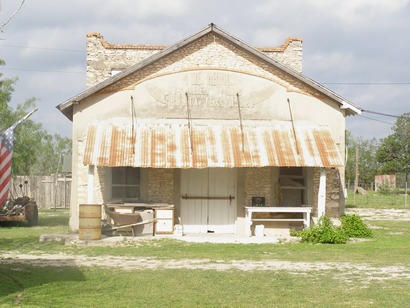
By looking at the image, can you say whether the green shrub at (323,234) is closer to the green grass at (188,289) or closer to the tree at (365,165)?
the green grass at (188,289)

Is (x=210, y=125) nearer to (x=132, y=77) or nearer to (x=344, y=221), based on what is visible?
(x=132, y=77)

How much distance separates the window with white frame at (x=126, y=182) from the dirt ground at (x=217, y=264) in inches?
215

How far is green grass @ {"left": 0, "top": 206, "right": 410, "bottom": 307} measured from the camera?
9422 mm

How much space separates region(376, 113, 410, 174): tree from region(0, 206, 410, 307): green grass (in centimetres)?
5861

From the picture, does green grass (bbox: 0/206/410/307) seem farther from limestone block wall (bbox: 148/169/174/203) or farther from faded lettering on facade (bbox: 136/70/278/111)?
faded lettering on facade (bbox: 136/70/278/111)

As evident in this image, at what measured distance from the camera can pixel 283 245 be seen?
17.3 metres

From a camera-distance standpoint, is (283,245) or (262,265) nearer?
(262,265)

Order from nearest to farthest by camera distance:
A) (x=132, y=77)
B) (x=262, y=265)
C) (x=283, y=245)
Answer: (x=262, y=265) → (x=283, y=245) → (x=132, y=77)

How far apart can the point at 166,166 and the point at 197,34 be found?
4.66 meters

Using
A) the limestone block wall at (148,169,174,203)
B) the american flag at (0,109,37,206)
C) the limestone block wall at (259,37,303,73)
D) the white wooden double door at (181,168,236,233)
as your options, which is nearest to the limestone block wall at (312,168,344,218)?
the white wooden double door at (181,168,236,233)

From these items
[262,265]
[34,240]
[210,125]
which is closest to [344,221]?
[210,125]

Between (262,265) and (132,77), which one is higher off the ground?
(132,77)

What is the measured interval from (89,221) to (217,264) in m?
5.26

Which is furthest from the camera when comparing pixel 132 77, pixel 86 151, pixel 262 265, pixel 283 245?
pixel 132 77
